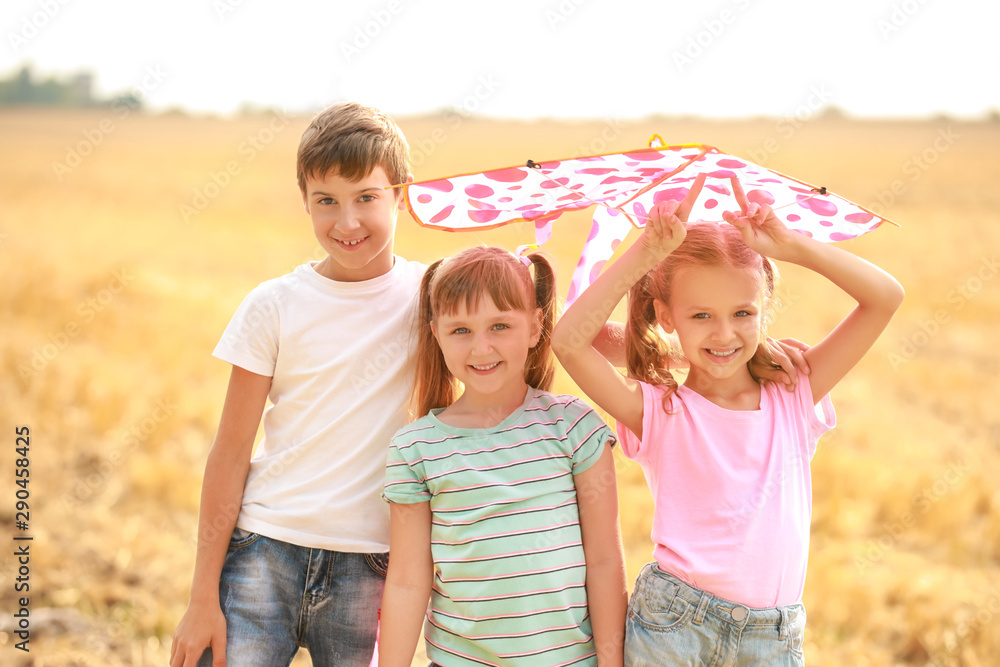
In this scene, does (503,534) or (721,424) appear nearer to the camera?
(503,534)

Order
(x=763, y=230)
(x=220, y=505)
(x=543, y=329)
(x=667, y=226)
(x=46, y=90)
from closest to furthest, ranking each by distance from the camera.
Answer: (x=667, y=226) → (x=763, y=230) → (x=220, y=505) → (x=543, y=329) → (x=46, y=90)

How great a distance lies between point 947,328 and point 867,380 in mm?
3529

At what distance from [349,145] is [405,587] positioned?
135 centimetres

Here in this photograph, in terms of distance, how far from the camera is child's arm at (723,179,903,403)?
8.02 ft

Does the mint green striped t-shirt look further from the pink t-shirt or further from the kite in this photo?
the kite

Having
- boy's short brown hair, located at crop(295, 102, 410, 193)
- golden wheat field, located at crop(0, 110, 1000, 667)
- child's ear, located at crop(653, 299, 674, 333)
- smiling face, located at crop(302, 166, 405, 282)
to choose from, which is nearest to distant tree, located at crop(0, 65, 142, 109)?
golden wheat field, located at crop(0, 110, 1000, 667)

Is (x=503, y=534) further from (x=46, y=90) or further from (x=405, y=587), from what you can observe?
(x=46, y=90)

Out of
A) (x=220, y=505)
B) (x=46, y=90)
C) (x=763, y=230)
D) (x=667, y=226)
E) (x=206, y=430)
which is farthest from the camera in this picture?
(x=46, y=90)

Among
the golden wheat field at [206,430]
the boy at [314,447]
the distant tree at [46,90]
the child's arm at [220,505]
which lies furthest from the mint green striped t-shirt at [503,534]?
the distant tree at [46,90]

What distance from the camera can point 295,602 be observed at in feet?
8.68

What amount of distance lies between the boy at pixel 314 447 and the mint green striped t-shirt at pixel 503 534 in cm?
22

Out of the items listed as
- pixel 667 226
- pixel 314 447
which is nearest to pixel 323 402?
pixel 314 447

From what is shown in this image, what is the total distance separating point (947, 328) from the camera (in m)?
13.5

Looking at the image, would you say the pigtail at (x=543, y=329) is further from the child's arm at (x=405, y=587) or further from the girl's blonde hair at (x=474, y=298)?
the child's arm at (x=405, y=587)
